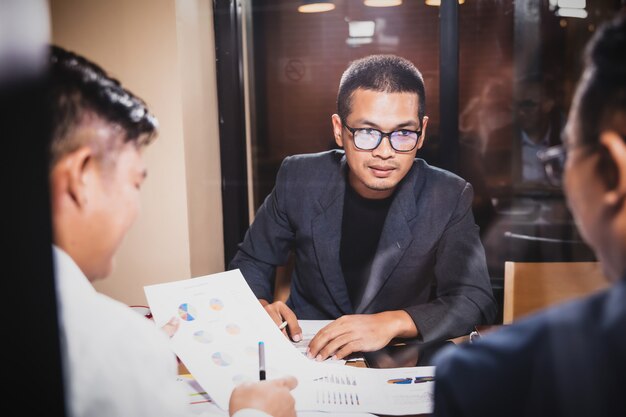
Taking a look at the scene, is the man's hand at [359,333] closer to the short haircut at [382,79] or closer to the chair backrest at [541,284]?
the chair backrest at [541,284]

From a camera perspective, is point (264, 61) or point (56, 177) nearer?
point (56, 177)

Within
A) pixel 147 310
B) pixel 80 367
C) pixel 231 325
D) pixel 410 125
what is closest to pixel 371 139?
pixel 410 125

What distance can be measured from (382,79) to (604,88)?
75 centimetres

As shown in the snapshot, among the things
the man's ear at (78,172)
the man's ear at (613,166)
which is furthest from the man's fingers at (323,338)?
the man's ear at (613,166)

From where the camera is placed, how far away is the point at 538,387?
501mm

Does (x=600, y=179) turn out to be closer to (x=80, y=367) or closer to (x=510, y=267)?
(x=80, y=367)

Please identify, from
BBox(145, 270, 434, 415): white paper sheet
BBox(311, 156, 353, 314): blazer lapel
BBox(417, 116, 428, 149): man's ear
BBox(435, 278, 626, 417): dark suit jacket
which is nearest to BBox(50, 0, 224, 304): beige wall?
BBox(145, 270, 434, 415): white paper sheet

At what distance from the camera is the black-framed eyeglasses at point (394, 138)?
46.4 inches

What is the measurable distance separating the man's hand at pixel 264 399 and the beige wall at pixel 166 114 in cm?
44

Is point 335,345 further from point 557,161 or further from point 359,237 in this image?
point 557,161

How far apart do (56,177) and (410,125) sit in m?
0.82

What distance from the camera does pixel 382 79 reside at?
1.21 metres

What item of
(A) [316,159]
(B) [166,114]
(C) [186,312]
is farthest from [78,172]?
(A) [316,159]

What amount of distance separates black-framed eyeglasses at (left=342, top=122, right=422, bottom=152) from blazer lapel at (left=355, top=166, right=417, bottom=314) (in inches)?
3.9
